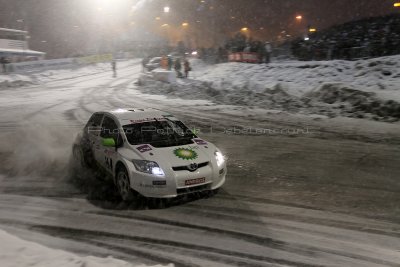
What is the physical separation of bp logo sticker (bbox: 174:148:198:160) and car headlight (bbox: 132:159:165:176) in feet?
1.32

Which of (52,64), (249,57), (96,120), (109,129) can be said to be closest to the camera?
(109,129)

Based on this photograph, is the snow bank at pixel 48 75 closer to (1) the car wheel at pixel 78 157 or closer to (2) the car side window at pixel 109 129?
(1) the car wheel at pixel 78 157

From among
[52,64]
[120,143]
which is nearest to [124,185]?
[120,143]

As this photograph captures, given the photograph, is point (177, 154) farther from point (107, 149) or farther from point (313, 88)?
point (313, 88)

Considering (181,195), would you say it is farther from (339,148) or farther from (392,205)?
(339,148)

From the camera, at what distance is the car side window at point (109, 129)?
24.6 feet

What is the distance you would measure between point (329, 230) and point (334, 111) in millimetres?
10824

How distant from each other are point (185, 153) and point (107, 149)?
1.64 m

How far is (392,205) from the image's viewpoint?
627cm

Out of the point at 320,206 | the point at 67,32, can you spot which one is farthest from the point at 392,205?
the point at 67,32

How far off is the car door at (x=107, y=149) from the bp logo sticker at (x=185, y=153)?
3.78ft

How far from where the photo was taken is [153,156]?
21.3 feet

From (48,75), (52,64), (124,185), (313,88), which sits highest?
(124,185)

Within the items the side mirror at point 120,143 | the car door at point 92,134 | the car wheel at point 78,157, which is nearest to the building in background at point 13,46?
the car wheel at point 78,157
